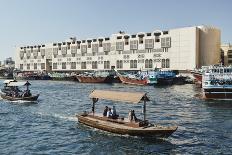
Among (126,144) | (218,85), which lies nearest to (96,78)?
(218,85)

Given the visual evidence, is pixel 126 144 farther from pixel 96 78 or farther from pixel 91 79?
pixel 91 79

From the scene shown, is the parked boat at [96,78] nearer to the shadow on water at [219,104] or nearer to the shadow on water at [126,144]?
the shadow on water at [219,104]

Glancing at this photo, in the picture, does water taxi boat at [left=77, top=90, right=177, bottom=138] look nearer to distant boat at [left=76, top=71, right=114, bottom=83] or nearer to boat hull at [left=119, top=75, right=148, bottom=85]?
A: boat hull at [left=119, top=75, right=148, bottom=85]

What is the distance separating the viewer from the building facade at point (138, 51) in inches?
5010

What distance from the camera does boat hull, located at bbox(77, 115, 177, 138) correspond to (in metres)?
30.8

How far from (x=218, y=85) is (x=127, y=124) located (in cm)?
3323

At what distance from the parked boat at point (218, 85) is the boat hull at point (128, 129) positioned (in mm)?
31128

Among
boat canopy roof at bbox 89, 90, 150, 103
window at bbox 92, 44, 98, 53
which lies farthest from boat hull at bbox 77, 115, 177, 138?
window at bbox 92, 44, 98, 53

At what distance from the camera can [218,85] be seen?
204ft

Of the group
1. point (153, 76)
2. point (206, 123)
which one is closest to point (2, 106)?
point (206, 123)

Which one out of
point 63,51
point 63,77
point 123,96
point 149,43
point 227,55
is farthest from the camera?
point 63,51

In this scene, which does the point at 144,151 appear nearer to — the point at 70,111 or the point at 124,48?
the point at 70,111

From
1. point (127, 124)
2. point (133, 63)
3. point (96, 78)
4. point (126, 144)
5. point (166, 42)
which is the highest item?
point (166, 42)

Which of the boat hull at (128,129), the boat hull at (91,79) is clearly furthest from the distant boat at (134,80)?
the boat hull at (128,129)
